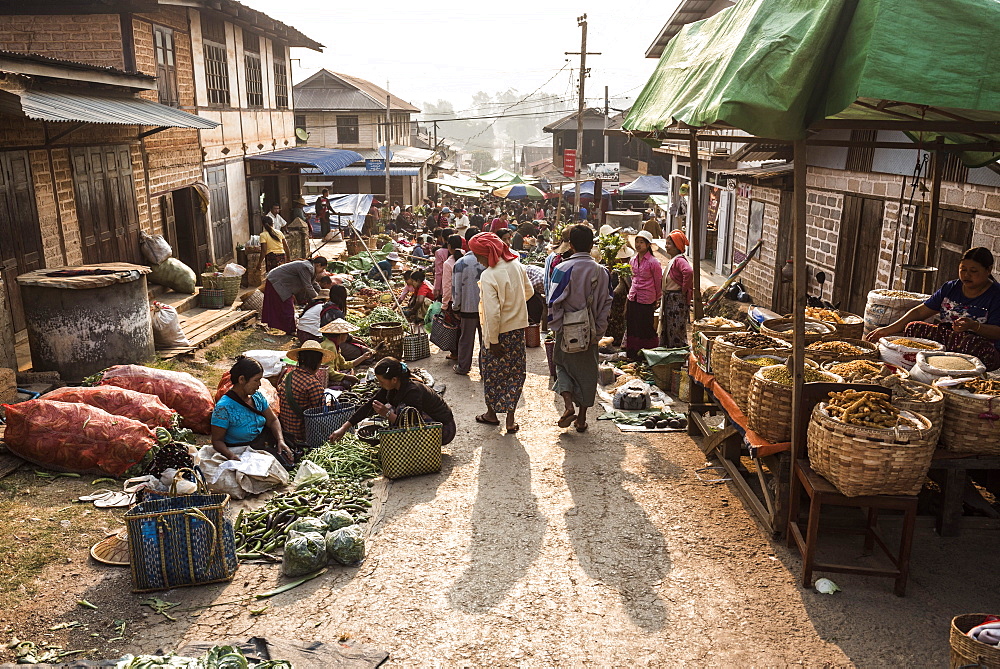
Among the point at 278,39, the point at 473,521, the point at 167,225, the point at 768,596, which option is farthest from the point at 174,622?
the point at 278,39

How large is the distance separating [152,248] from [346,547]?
960 cm

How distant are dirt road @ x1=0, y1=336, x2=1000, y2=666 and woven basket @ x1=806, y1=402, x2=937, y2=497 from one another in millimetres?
774

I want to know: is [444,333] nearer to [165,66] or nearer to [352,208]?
[165,66]

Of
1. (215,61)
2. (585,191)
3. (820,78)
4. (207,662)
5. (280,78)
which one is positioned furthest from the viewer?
(585,191)

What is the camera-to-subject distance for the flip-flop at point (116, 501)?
5.65 meters

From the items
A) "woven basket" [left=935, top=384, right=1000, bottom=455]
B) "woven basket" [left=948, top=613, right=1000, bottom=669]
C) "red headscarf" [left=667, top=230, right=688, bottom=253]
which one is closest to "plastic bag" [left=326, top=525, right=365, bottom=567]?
"woven basket" [left=948, top=613, right=1000, bottom=669]

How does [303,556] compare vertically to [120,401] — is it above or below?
below

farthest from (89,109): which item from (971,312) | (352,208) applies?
(352,208)

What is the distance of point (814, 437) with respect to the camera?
445 centimetres

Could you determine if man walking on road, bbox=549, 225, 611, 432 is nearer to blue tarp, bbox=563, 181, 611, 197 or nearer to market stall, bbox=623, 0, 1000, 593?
market stall, bbox=623, 0, 1000, 593

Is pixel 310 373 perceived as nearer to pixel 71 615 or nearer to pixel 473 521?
pixel 473 521

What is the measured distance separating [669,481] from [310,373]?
3.35 metres

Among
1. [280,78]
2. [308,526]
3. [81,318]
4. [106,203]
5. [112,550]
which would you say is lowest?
[112,550]

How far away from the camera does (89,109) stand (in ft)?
28.8
